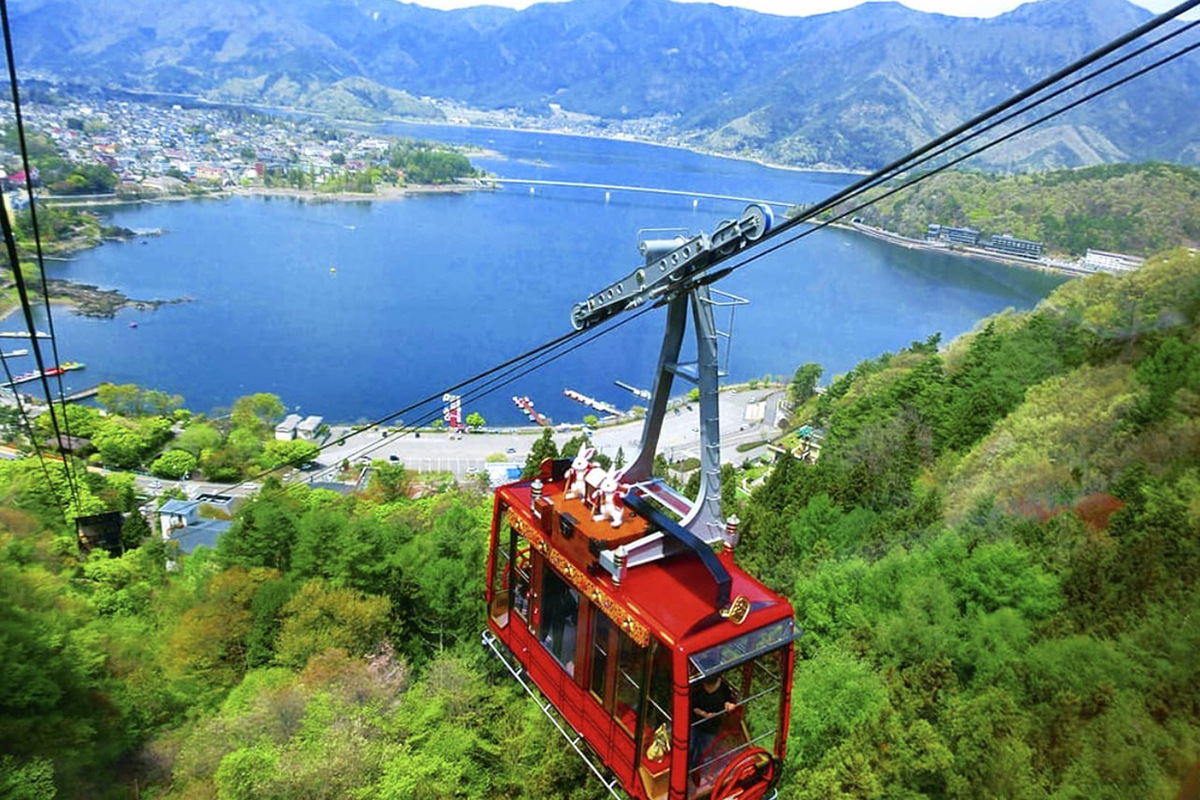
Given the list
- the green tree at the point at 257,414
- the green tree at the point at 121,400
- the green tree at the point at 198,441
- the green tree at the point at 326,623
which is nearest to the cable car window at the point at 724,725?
the green tree at the point at 326,623

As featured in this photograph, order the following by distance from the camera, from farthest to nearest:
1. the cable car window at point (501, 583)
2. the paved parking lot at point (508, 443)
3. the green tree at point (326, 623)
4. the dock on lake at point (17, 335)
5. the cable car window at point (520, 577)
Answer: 1. the paved parking lot at point (508, 443)
2. the dock on lake at point (17, 335)
3. the green tree at point (326, 623)
4. the cable car window at point (501, 583)
5. the cable car window at point (520, 577)

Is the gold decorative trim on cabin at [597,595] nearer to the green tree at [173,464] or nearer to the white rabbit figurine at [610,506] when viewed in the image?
the white rabbit figurine at [610,506]

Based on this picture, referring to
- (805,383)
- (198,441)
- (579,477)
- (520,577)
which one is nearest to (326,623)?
(520,577)

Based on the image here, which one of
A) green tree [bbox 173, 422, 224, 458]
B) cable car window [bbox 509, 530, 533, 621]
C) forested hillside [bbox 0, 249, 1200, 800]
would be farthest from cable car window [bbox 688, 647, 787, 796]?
green tree [bbox 173, 422, 224, 458]

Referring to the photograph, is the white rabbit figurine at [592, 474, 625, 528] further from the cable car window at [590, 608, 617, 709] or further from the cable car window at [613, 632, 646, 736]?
the cable car window at [613, 632, 646, 736]

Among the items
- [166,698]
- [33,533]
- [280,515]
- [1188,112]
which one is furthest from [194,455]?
[1188,112]

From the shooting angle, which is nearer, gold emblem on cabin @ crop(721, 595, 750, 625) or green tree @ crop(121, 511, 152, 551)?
gold emblem on cabin @ crop(721, 595, 750, 625)

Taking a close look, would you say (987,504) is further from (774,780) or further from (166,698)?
(166,698)

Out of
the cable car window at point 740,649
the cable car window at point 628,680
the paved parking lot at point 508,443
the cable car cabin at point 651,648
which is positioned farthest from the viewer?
the paved parking lot at point 508,443
